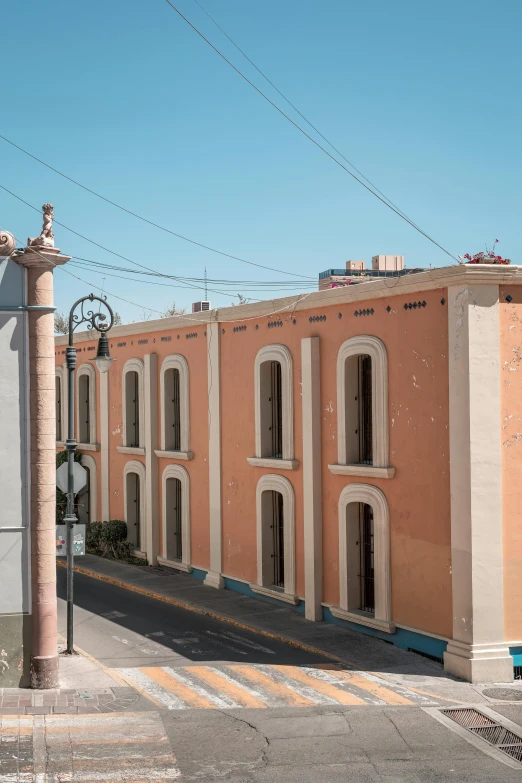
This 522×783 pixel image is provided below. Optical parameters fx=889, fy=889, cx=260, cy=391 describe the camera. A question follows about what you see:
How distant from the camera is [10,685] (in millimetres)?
13703

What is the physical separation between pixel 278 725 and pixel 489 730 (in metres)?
2.92

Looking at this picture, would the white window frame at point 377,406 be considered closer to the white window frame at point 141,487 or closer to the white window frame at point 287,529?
the white window frame at point 287,529

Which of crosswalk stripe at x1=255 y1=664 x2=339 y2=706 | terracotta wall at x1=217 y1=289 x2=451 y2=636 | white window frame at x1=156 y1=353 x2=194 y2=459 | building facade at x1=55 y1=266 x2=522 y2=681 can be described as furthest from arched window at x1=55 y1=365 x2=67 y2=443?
crosswalk stripe at x1=255 y1=664 x2=339 y2=706

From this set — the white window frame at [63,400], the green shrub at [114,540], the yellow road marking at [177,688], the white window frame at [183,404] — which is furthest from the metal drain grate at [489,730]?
the white window frame at [63,400]

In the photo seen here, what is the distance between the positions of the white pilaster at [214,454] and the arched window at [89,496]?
7.45 metres

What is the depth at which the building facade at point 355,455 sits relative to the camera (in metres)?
15.0

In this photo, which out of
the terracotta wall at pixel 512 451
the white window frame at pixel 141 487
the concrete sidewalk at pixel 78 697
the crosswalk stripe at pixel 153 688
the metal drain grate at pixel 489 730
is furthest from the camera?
the white window frame at pixel 141 487

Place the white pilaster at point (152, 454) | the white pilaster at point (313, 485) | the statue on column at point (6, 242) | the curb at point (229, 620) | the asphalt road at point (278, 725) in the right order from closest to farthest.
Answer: the asphalt road at point (278, 725)
the statue on column at point (6, 242)
the curb at point (229, 620)
the white pilaster at point (313, 485)
the white pilaster at point (152, 454)

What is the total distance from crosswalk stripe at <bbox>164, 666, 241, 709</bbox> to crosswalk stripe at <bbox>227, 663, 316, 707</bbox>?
0.78 metres

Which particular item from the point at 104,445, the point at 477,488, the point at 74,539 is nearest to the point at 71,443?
the point at 74,539

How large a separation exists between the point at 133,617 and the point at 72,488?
15.5ft

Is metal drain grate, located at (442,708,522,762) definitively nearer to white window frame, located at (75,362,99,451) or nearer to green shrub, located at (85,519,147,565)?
green shrub, located at (85,519,147,565)

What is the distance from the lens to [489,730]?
484 inches

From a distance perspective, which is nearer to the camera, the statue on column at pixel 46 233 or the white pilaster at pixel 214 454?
the statue on column at pixel 46 233
